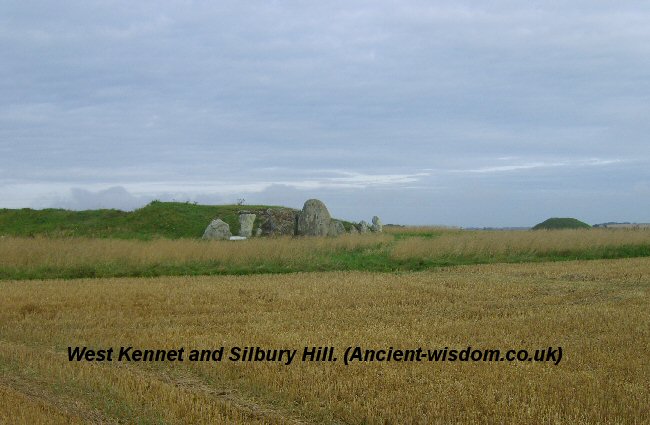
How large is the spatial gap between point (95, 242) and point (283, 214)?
15.9m

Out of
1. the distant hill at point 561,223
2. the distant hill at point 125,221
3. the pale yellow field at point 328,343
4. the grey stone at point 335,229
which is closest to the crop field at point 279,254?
the pale yellow field at point 328,343

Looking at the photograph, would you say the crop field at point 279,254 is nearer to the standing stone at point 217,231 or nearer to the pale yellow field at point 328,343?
the pale yellow field at point 328,343

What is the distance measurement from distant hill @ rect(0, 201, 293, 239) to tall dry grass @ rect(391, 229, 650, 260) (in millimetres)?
14909

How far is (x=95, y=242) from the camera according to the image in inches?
950

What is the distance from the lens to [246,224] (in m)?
36.6

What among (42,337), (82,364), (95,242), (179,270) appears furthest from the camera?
(95,242)

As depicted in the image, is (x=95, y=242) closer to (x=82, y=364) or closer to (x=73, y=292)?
(x=73, y=292)

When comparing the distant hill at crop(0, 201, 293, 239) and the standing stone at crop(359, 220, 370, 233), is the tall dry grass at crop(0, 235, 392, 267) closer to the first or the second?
the distant hill at crop(0, 201, 293, 239)

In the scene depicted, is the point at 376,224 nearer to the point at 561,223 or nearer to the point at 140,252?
the point at 561,223

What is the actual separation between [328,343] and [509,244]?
19601 millimetres

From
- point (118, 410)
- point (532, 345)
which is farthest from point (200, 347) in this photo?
point (532, 345)

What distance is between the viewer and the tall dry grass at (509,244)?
2495cm

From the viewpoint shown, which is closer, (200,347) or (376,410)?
(376,410)

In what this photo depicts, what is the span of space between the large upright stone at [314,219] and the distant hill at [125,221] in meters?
4.26
